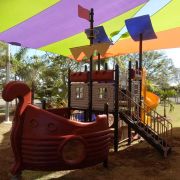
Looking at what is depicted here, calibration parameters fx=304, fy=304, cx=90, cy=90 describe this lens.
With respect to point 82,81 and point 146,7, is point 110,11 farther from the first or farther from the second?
point 82,81

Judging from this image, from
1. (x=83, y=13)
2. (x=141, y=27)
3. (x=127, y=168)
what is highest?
(x=83, y=13)

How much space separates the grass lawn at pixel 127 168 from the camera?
19.2 ft

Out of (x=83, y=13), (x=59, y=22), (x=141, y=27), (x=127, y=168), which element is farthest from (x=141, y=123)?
(x=59, y=22)

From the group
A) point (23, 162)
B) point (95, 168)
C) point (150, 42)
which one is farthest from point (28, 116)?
point (150, 42)

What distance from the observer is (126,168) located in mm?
6480

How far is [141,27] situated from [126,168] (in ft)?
14.6

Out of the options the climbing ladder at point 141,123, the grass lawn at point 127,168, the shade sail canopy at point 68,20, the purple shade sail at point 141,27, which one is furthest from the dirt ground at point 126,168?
the shade sail canopy at point 68,20

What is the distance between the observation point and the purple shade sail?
8781mm

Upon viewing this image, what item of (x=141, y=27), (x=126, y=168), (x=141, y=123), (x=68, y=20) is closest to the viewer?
(x=126, y=168)

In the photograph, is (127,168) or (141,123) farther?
(141,123)

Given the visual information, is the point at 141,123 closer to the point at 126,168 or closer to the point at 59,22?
the point at 126,168

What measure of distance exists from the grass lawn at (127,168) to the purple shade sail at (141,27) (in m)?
3.47

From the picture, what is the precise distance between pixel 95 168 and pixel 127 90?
2.85 metres

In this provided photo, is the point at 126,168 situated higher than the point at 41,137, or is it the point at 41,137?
the point at 41,137
